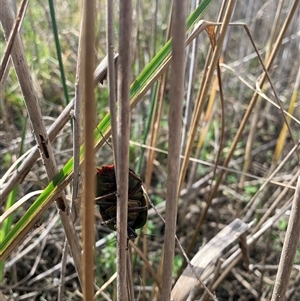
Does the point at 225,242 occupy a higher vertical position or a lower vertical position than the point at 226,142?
higher

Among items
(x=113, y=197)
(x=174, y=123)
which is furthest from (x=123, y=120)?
(x=113, y=197)

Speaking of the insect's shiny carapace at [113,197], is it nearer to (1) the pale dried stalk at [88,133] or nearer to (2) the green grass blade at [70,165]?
(2) the green grass blade at [70,165]

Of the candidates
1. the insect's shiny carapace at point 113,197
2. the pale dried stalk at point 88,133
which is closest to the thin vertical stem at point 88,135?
the pale dried stalk at point 88,133

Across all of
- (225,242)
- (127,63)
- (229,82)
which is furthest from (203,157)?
(127,63)

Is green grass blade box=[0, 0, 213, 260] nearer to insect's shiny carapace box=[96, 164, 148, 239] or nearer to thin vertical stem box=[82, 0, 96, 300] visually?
insect's shiny carapace box=[96, 164, 148, 239]

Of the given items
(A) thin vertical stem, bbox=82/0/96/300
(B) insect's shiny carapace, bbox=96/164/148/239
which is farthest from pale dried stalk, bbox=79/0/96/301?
(B) insect's shiny carapace, bbox=96/164/148/239

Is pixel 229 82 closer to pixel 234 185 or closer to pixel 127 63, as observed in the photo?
pixel 234 185
